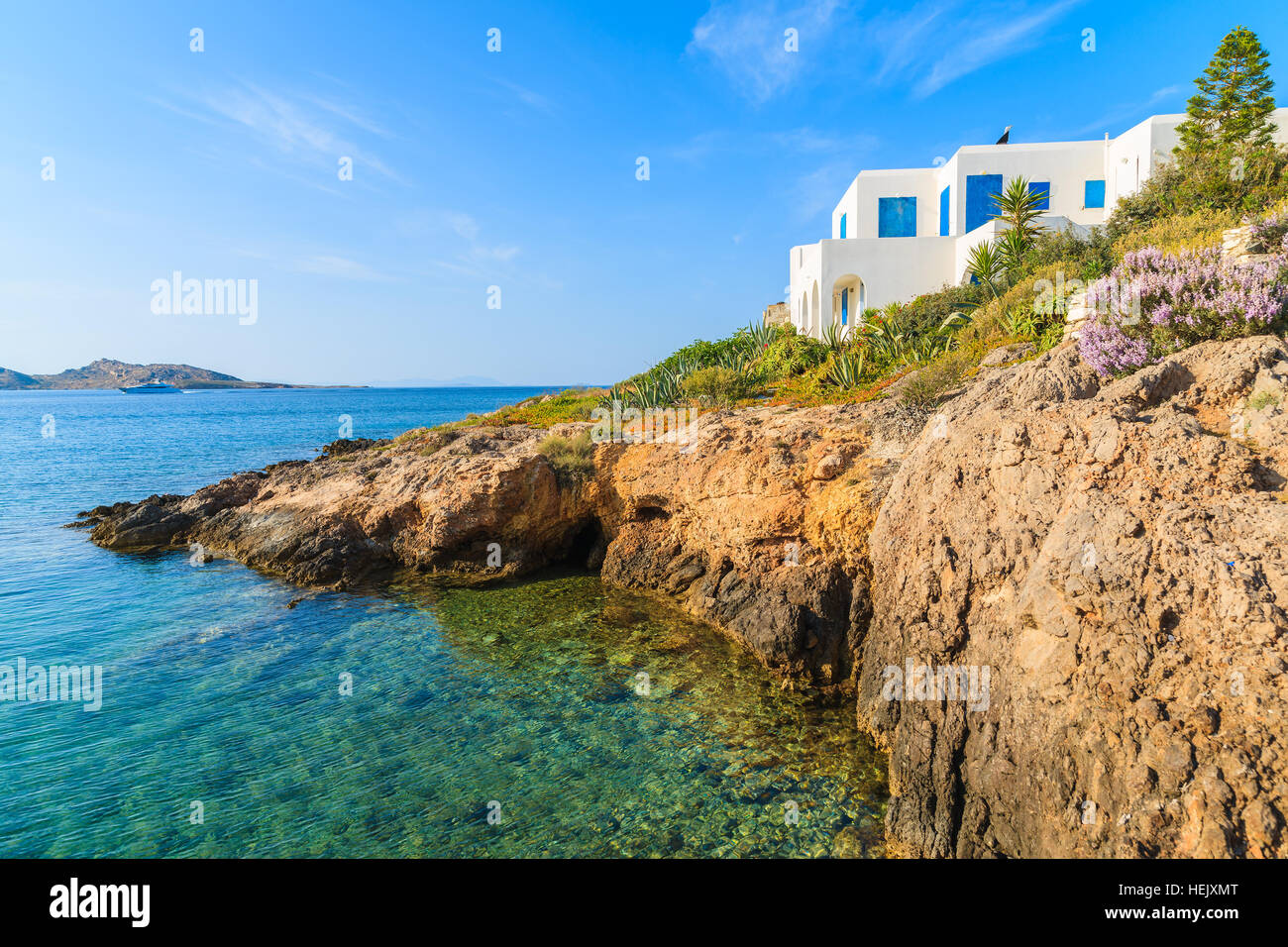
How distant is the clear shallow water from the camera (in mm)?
6410

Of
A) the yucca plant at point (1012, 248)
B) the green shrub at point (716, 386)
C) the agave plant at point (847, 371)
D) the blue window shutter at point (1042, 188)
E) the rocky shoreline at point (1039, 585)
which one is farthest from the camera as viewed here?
the blue window shutter at point (1042, 188)

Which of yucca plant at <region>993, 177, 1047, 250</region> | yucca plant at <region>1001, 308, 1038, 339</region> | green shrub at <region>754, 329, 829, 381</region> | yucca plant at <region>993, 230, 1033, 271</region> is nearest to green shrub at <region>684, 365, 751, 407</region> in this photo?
green shrub at <region>754, 329, 829, 381</region>

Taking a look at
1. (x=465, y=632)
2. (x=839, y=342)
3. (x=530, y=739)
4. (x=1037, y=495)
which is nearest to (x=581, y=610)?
(x=465, y=632)

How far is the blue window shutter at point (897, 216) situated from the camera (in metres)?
29.9

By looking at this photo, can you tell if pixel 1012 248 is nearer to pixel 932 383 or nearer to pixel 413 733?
pixel 932 383

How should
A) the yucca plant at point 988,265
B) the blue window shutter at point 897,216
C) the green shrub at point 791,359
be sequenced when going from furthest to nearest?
the blue window shutter at point 897,216, the green shrub at point 791,359, the yucca plant at point 988,265

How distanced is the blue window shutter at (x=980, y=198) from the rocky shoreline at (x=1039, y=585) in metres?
18.9

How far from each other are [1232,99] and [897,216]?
1149cm

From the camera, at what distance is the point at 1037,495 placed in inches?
274

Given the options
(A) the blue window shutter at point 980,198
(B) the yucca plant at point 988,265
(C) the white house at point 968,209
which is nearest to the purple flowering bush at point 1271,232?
(B) the yucca plant at point 988,265

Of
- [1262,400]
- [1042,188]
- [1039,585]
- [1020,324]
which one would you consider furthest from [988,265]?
[1039,585]

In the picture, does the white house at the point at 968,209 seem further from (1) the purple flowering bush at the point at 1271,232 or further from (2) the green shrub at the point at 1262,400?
(2) the green shrub at the point at 1262,400

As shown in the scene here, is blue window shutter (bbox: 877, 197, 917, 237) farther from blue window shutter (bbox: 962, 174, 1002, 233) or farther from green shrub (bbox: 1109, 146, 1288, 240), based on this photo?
green shrub (bbox: 1109, 146, 1288, 240)

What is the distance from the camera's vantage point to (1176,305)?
28.2 ft
